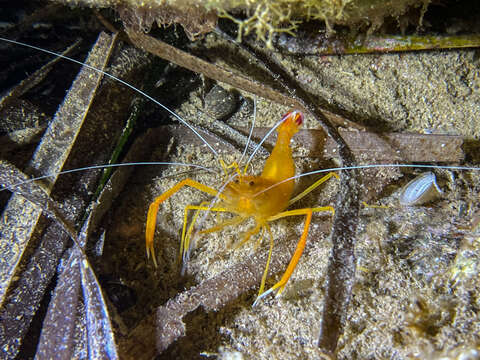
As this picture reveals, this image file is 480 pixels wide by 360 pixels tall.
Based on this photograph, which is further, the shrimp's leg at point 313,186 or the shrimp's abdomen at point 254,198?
the shrimp's leg at point 313,186

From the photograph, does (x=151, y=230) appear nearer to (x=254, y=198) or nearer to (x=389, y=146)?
(x=254, y=198)

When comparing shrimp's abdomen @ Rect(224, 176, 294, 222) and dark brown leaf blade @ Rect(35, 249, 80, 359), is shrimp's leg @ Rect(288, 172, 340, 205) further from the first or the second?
dark brown leaf blade @ Rect(35, 249, 80, 359)

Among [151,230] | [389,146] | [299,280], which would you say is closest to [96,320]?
[151,230]

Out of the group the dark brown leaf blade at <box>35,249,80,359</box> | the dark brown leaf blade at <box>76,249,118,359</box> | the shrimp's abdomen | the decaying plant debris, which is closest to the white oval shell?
the decaying plant debris

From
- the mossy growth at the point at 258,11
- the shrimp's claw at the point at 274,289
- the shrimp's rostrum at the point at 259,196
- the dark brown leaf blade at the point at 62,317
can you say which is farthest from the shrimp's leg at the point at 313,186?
the dark brown leaf blade at the point at 62,317

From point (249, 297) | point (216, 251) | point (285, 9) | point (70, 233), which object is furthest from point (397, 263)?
point (70, 233)

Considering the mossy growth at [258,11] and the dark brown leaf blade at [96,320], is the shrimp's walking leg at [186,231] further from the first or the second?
the mossy growth at [258,11]

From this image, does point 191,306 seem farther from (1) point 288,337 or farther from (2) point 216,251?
(1) point 288,337
